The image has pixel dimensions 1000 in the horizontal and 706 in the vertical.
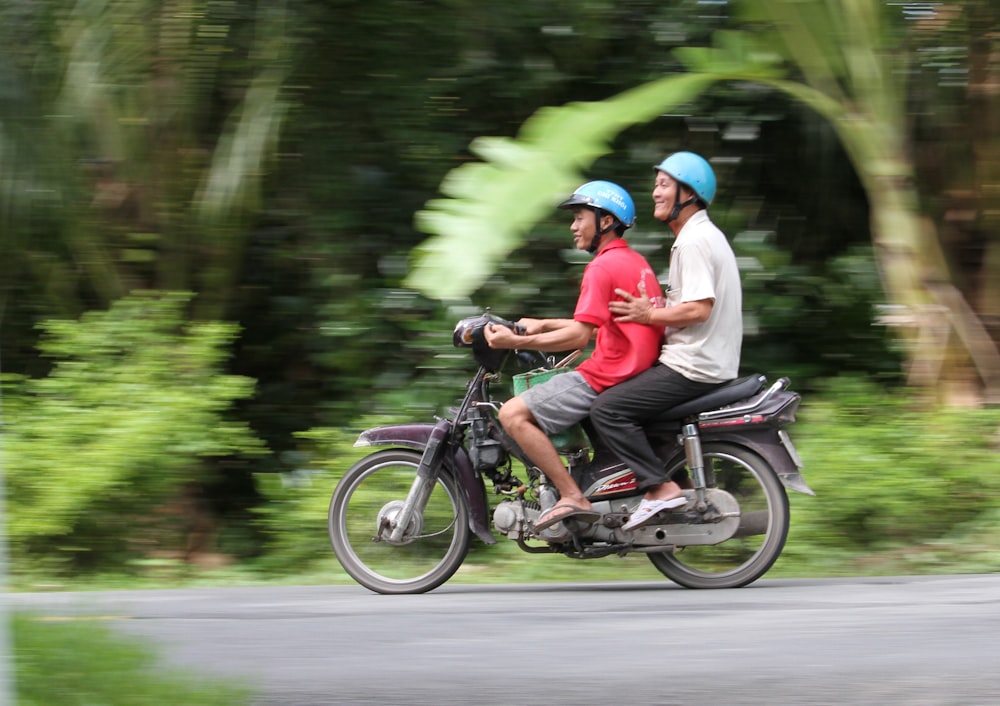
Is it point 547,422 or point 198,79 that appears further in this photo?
point 198,79

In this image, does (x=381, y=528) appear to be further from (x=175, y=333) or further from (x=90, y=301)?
(x=90, y=301)

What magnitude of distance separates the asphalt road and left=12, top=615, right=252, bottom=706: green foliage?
180mm

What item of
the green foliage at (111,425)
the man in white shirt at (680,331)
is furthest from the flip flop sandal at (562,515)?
the green foliage at (111,425)

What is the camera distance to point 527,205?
6.58m

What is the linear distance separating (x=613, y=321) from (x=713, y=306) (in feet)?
1.54

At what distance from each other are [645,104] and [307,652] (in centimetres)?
388

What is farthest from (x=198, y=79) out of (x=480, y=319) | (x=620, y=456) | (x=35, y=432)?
(x=620, y=456)

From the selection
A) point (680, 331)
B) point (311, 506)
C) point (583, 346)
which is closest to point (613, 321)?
point (583, 346)

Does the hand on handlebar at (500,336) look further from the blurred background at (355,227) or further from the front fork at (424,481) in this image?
the blurred background at (355,227)

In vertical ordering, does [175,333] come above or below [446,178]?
below

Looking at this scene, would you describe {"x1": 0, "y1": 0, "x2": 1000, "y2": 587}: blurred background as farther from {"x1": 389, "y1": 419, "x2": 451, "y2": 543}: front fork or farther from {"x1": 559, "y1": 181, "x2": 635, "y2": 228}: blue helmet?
{"x1": 559, "y1": 181, "x2": 635, "y2": 228}: blue helmet

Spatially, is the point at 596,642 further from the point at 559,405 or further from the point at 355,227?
the point at 355,227

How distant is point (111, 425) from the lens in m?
8.27

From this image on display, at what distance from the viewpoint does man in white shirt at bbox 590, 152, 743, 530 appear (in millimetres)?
6203
